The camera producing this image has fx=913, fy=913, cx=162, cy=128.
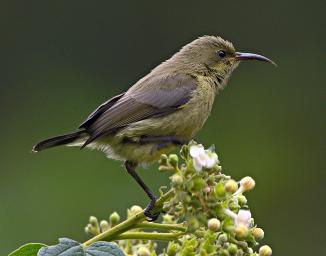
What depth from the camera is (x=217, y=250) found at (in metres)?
3.97

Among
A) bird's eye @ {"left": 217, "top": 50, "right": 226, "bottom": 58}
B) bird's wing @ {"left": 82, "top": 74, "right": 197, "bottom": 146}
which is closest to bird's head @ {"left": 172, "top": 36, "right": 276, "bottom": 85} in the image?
bird's eye @ {"left": 217, "top": 50, "right": 226, "bottom": 58}

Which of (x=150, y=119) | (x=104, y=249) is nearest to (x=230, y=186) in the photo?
(x=104, y=249)

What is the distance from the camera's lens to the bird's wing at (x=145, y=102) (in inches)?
219

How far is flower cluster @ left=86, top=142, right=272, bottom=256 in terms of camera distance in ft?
13.1

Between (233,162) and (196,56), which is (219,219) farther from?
(233,162)

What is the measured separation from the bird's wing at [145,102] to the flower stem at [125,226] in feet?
3.93

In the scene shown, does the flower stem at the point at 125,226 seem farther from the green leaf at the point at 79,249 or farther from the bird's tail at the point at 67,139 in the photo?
the bird's tail at the point at 67,139

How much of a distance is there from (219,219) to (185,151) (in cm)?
39

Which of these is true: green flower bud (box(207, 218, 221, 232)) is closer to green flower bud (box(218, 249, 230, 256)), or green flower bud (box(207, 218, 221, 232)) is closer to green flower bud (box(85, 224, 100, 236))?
green flower bud (box(218, 249, 230, 256))

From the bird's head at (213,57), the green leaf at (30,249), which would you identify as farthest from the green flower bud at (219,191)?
the bird's head at (213,57)

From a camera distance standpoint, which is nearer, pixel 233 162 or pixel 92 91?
pixel 233 162

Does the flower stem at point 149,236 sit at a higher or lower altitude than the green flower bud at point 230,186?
lower

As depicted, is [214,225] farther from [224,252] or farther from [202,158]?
[202,158]

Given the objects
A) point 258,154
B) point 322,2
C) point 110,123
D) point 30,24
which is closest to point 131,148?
point 110,123
